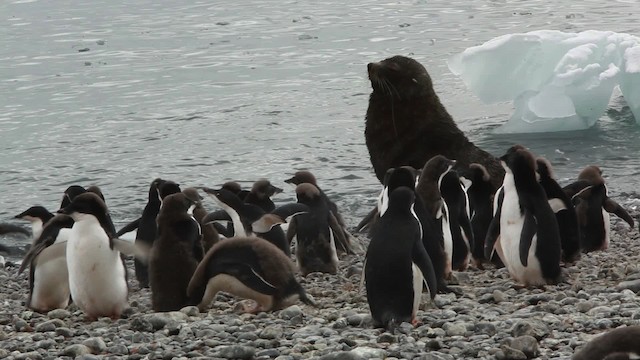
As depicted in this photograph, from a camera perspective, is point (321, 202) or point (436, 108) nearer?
point (321, 202)

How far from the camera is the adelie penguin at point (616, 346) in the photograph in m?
3.53

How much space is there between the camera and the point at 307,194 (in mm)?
7801

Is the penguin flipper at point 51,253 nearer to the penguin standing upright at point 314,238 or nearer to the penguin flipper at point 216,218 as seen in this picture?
the penguin flipper at point 216,218

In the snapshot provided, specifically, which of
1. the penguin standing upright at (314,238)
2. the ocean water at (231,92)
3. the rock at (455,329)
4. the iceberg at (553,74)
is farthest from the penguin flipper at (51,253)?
the iceberg at (553,74)

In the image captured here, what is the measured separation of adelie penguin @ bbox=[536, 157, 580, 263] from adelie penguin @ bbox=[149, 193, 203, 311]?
6.95ft

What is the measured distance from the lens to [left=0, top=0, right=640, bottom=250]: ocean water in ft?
42.0

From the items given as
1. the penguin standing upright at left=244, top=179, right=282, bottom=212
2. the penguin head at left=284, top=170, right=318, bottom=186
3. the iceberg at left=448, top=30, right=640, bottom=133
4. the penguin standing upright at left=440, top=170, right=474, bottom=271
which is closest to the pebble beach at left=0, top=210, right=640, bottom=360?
the penguin standing upright at left=440, top=170, right=474, bottom=271

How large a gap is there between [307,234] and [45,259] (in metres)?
1.65

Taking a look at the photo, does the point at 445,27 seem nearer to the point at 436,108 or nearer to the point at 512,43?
the point at 512,43

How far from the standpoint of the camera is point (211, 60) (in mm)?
20281

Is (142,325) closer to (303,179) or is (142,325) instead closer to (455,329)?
(455,329)

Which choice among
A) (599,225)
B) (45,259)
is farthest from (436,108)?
(45,259)

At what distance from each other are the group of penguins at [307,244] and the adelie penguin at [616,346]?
1.73 m

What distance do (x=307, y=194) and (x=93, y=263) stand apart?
69.6 inches
